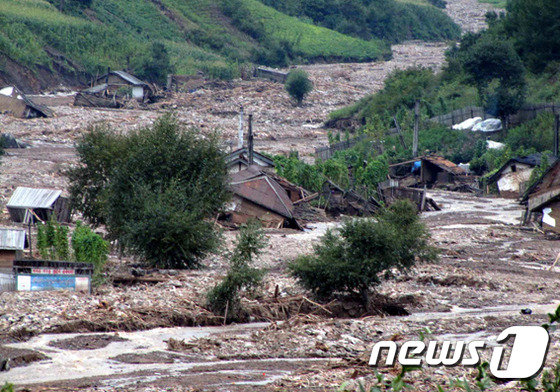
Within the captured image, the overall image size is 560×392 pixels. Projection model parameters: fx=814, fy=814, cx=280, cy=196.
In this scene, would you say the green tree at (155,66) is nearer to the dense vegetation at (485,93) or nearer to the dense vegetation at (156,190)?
the dense vegetation at (485,93)

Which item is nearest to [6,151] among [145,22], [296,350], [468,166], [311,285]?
[468,166]

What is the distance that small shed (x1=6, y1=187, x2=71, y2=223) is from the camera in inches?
904

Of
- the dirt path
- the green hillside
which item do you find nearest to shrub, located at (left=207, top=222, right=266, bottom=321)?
the dirt path

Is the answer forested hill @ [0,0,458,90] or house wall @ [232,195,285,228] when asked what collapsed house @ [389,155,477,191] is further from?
forested hill @ [0,0,458,90]

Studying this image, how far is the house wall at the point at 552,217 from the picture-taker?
27.2 meters

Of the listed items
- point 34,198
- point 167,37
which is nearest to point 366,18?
point 167,37

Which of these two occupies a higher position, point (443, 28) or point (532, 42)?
point (443, 28)

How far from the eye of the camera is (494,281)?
18656 mm

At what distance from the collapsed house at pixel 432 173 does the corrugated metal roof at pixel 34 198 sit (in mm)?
20165

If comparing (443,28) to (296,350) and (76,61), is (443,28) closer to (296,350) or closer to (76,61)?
(76,61)

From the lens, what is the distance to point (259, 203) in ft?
90.5

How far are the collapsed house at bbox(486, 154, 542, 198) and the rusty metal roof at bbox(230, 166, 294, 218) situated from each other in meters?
13.1

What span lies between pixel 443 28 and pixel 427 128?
71.7m

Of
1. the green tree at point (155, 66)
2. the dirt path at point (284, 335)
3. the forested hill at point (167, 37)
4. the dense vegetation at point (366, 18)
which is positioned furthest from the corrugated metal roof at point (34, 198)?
the dense vegetation at point (366, 18)
